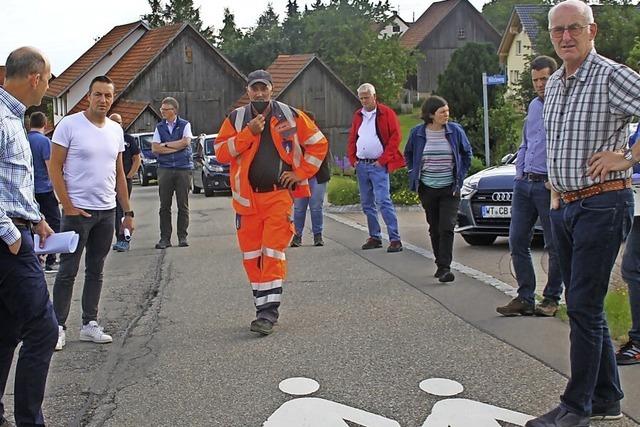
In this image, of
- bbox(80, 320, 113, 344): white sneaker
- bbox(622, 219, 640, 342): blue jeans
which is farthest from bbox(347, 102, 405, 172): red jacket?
bbox(622, 219, 640, 342): blue jeans

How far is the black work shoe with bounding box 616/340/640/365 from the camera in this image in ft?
19.5

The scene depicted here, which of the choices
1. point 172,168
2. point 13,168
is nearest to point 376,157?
point 172,168

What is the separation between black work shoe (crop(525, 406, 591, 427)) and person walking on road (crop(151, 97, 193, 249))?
355 inches

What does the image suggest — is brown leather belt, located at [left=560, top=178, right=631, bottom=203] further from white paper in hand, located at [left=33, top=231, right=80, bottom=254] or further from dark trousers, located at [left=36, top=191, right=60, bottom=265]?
dark trousers, located at [left=36, top=191, right=60, bottom=265]

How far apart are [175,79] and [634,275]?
1892 inches

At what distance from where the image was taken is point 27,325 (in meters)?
4.71

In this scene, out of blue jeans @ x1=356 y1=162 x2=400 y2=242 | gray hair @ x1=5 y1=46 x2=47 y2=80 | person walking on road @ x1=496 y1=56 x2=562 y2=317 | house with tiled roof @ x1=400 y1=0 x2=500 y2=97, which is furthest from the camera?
house with tiled roof @ x1=400 y1=0 x2=500 y2=97

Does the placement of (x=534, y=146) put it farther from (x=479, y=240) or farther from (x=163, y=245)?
(x=163, y=245)

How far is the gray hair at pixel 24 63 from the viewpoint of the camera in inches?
190

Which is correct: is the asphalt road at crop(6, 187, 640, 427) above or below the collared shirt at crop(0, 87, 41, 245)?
below

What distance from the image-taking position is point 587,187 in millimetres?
4691

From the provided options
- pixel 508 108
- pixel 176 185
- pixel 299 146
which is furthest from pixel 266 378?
pixel 508 108

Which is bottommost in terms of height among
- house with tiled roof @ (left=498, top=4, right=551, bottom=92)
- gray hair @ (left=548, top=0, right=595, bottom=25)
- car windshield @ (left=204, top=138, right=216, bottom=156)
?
car windshield @ (left=204, top=138, right=216, bottom=156)

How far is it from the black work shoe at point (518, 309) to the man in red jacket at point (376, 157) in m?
3.95
